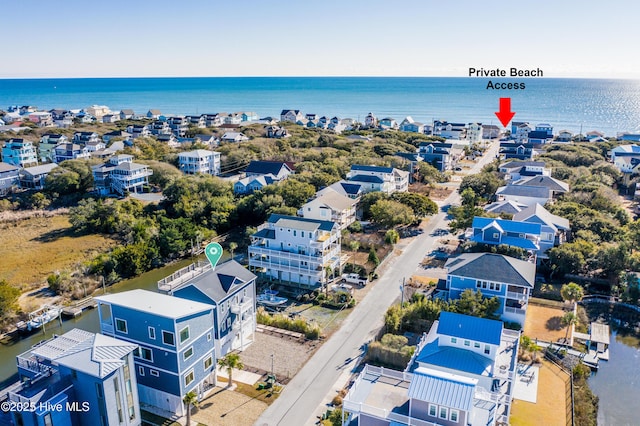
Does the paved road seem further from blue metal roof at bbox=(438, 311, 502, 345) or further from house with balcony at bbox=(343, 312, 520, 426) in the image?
blue metal roof at bbox=(438, 311, 502, 345)

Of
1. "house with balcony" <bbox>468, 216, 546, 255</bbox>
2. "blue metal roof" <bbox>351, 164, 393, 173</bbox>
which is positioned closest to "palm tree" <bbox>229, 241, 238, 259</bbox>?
"house with balcony" <bbox>468, 216, 546, 255</bbox>

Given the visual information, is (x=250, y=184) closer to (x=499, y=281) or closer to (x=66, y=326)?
(x=66, y=326)

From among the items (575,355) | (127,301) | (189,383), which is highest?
(127,301)

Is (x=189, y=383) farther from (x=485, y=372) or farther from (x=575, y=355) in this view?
(x=575, y=355)

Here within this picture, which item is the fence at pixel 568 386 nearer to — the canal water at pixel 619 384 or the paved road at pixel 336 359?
the canal water at pixel 619 384

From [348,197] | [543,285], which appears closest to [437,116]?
[348,197]

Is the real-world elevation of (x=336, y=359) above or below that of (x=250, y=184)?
below

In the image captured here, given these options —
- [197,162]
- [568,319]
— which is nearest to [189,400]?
[568,319]
